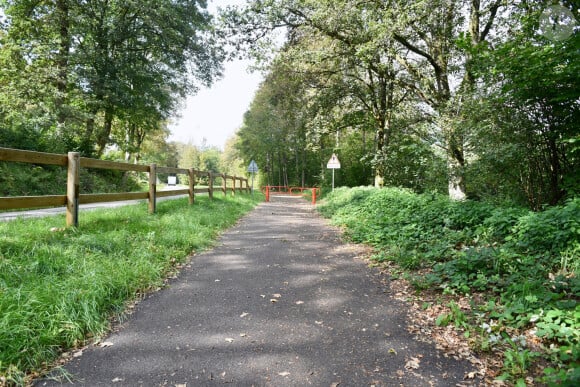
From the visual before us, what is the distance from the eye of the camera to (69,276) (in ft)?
10.5

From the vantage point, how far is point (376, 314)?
3086mm

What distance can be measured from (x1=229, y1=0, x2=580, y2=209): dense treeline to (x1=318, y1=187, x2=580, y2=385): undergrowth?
2.13m

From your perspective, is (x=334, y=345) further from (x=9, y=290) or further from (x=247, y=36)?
(x=247, y=36)

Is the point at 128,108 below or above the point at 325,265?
above

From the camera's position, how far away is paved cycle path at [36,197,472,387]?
2.09m

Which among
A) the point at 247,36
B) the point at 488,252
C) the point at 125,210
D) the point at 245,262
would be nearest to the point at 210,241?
the point at 245,262

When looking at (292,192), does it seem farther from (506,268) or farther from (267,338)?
(267,338)

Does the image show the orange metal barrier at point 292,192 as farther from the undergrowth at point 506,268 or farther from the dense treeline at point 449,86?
the undergrowth at point 506,268

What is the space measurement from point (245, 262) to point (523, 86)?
5.80m

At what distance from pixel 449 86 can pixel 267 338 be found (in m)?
10.8

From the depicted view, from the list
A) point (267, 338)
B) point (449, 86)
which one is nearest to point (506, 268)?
point (267, 338)

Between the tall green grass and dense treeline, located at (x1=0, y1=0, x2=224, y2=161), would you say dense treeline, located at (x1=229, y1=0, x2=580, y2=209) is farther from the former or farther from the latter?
the tall green grass

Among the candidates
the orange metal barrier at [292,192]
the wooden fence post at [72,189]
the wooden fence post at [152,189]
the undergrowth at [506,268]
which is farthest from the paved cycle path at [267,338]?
the orange metal barrier at [292,192]

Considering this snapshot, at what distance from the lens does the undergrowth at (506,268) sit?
222 cm
